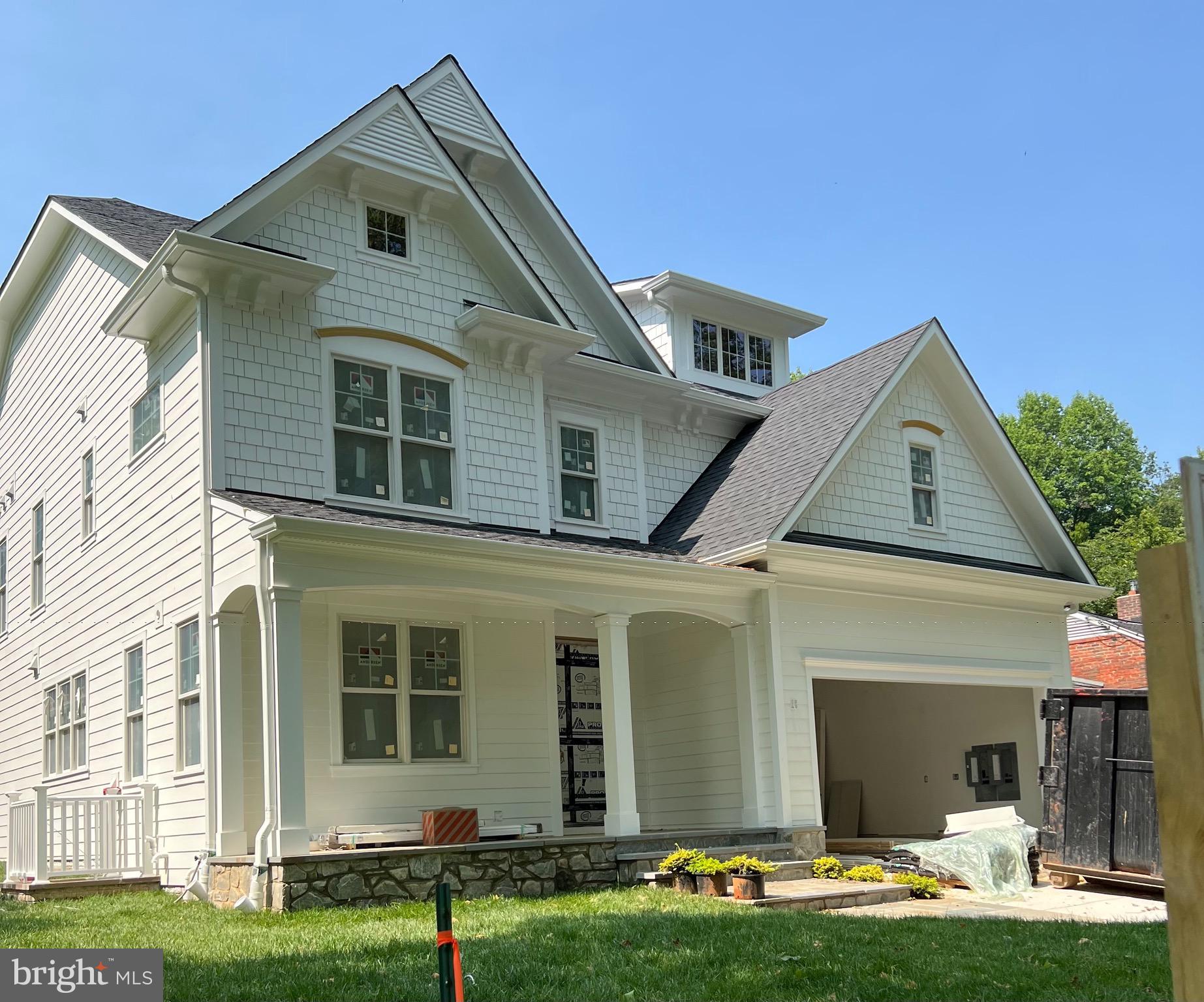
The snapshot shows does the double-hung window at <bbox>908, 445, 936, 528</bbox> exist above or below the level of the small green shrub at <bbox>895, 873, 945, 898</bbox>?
above

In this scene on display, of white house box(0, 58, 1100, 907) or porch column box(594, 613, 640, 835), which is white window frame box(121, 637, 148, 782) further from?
porch column box(594, 613, 640, 835)

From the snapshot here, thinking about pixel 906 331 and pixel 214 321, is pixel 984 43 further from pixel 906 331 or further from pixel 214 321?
pixel 214 321

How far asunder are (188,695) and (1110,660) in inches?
859

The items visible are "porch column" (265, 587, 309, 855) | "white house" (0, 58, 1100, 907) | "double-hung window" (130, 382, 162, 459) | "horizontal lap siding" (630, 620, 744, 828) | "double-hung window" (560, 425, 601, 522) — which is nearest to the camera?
"porch column" (265, 587, 309, 855)

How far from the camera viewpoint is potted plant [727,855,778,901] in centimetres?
1091

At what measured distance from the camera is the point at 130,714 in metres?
14.4

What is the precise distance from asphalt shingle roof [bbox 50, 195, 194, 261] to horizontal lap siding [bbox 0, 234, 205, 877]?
1.11ft

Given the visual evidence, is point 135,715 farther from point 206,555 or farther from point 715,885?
point 715,885

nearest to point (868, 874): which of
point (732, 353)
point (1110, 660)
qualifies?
point (732, 353)

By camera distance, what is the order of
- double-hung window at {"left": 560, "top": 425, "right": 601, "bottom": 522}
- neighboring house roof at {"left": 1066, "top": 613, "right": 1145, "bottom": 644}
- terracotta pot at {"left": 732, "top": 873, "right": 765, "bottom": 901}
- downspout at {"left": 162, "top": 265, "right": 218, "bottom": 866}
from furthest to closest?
neighboring house roof at {"left": 1066, "top": 613, "right": 1145, "bottom": 644}, double-hung window at {"left": 560, "top": 425, "right": 601, "bottom": 522}, downspout at {"left": 162, "top": 265, "right": 218, "bottom": 866}, terracotta pot at {"left": 732, "top": 873, "right": 765, "bottom": 901}

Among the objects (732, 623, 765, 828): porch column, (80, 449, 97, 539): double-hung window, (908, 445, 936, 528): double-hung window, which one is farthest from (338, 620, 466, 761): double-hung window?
(908, 445, 936, 528): double-hung window

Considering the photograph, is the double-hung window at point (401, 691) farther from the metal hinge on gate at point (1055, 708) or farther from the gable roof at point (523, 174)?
the metal hinge on gate at point (1055, 708)

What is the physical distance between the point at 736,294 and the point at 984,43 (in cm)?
728

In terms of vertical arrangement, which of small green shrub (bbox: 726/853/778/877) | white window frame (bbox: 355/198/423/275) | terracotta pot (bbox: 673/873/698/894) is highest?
white window frame (bbox: 355/198/423/275)
